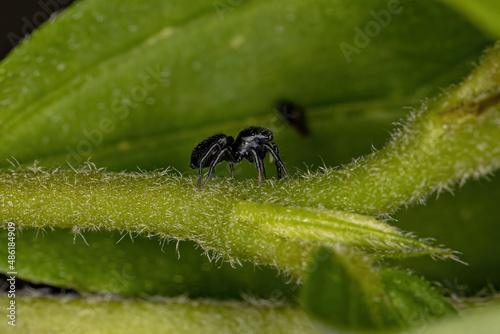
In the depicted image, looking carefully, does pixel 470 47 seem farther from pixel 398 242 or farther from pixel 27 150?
pixel 27 150

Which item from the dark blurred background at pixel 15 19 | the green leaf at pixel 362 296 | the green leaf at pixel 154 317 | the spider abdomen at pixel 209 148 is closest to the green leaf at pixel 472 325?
the green leaf at pixel 362 296

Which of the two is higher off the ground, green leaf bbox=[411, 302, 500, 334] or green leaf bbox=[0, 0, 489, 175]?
green leaf bbox=[0, 0, 489, 175]

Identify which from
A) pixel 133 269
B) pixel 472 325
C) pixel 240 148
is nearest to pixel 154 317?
pixel 133 269

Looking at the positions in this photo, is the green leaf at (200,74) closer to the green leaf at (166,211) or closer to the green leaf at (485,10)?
the green leaf at (166,211)

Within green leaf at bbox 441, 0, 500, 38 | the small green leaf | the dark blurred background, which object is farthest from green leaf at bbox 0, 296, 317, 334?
the dark blurred background

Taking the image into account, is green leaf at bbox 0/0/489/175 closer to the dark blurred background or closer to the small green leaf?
the small green leaf

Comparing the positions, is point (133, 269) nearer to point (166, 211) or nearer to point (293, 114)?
point (166, 211)

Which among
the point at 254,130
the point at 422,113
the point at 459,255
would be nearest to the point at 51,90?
the point at 254,130
